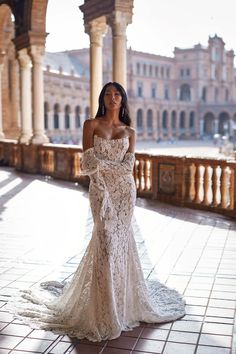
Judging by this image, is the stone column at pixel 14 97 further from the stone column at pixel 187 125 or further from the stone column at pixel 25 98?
the stone column at pixel 187 125

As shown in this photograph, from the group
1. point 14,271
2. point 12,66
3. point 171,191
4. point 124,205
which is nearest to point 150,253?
point 14,271

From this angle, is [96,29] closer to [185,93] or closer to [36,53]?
[36,53]

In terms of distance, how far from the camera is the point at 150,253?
253 inches

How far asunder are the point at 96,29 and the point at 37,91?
428cm

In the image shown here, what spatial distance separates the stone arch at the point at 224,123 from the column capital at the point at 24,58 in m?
69.8

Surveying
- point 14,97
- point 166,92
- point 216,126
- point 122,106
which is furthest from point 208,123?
point 122,106

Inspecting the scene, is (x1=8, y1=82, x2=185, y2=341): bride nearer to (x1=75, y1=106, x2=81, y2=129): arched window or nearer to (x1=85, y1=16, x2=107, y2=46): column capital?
(x1=85, y1=16, x2=107, y2=46): column capital

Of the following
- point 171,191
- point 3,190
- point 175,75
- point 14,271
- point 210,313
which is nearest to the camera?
point 210,313

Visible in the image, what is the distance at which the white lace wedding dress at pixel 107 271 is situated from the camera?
4008mm

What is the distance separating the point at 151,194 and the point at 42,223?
9.37ft

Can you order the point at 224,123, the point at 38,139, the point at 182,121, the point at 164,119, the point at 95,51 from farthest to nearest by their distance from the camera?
1. the point at 224,123
2. the point at 182,121
3. the point at 164,119
4. the point at 38,139
5. the point at 95,51

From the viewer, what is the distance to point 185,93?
91.7 metres

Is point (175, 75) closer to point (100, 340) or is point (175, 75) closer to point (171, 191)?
point (171, 191)

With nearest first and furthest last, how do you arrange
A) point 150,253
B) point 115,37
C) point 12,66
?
point 150,253, point 115,37, point 12,66
